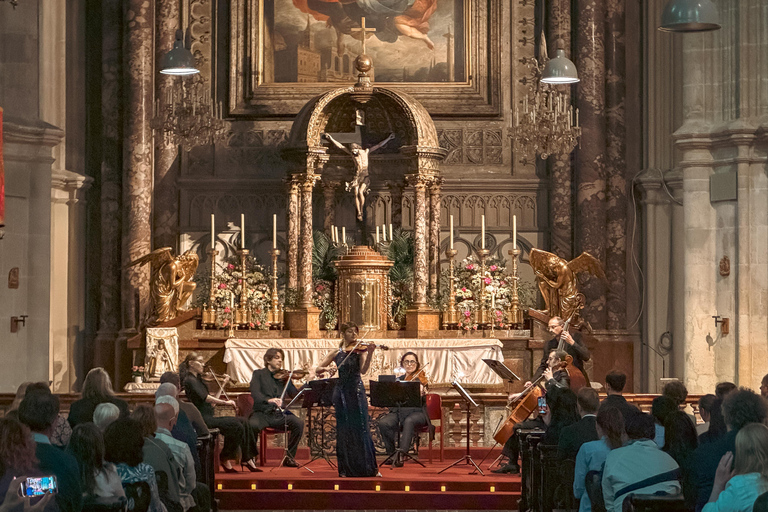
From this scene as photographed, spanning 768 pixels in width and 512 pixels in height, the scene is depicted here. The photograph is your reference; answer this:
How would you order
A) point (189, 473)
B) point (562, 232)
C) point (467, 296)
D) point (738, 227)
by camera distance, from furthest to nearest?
1. point (562, 232)
2. point (467, 296)
3. point (738, 227)
4. point (189, 473)

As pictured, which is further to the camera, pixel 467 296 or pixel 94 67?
pixel 94 67

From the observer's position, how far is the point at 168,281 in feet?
54.4

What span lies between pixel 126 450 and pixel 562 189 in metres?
11.8

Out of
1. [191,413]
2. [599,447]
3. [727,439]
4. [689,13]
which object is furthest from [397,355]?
[727,439]

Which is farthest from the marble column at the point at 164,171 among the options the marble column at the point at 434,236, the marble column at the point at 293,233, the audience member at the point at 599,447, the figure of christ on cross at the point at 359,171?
the audience member at the point at 599,447

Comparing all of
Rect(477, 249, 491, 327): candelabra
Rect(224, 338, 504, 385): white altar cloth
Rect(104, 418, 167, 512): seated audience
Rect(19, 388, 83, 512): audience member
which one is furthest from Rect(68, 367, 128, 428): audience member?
Rect(477, 249, 491, 327): candelabra

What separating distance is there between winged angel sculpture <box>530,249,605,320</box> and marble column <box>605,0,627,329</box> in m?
1.28

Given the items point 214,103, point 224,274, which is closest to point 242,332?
point 224,274

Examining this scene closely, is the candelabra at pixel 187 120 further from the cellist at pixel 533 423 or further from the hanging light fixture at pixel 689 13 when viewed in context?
the hanging light fixture at pixel 689 13

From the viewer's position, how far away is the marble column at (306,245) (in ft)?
Answer: 54.5

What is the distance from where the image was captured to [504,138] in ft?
60.1

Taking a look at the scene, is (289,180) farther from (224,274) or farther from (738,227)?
(738,227)

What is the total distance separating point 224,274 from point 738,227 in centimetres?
665

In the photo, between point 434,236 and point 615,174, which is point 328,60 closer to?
point 434,236
